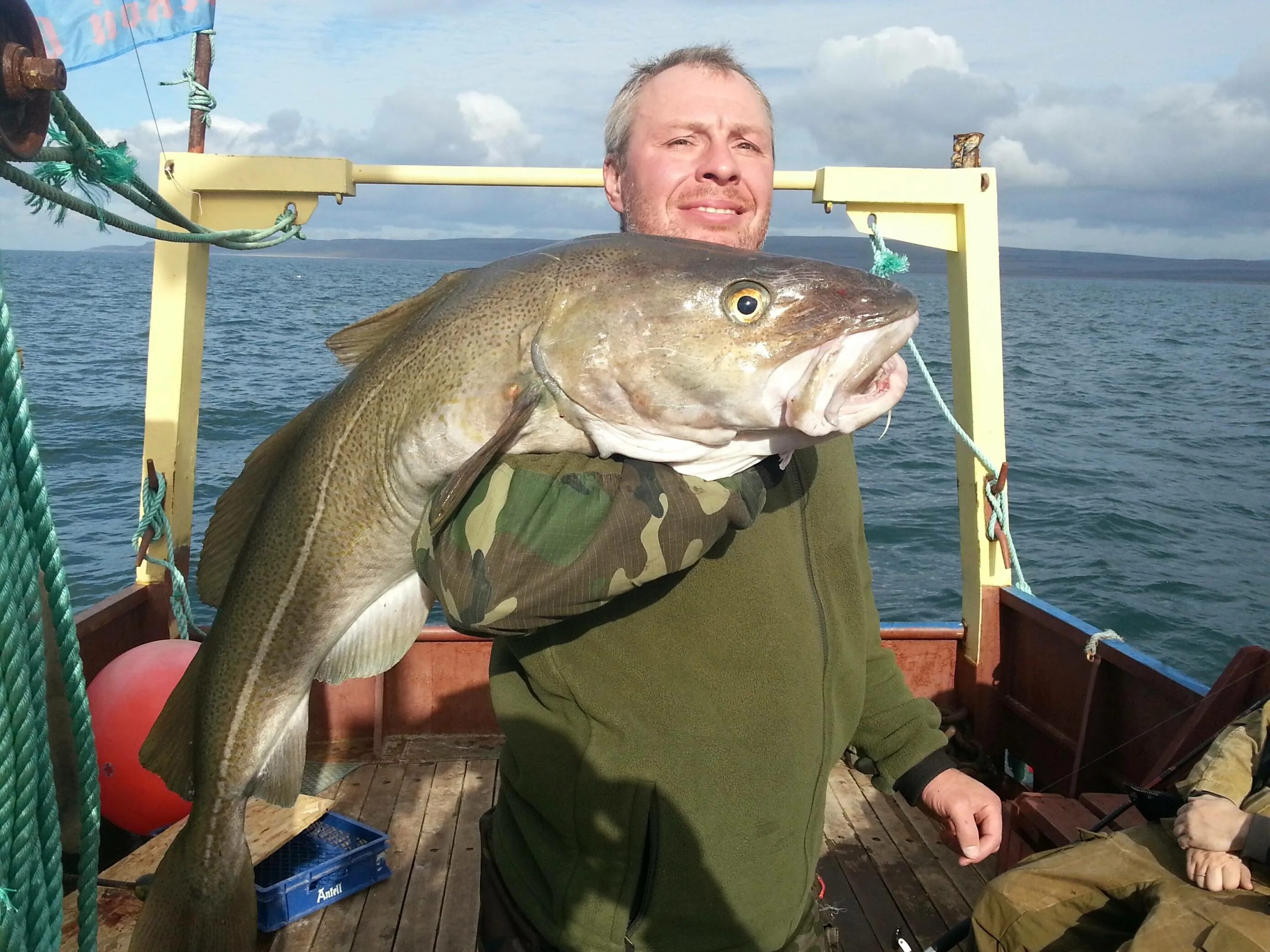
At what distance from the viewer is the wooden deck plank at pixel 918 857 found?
4203mm

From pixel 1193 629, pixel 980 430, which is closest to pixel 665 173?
pixel 980 430

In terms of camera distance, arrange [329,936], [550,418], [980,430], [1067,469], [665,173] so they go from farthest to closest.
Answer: [1067,469] → [980,430] → [329,936] → [665,173] → [550,418]

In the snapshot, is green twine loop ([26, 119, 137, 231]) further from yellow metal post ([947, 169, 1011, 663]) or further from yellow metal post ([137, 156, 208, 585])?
yellow metal post ([947, 169, 1011, 663])

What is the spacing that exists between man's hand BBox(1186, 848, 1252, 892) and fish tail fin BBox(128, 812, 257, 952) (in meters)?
2.69

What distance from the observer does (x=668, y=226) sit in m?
2.32

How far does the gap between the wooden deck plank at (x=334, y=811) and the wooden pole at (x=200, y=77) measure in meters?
3.30

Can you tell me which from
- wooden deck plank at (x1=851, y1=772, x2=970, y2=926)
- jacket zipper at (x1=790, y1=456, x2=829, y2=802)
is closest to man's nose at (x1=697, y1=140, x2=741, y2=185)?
jacket zipper at (x1=790, y1=456, x2=829, y2=802)

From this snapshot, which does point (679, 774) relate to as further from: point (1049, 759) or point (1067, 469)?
point (1067, 469)

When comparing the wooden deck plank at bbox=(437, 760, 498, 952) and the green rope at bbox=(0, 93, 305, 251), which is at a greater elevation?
the green rope at bbox=(0, 93, 305, 251)

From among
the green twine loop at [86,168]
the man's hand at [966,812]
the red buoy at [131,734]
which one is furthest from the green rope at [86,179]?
the man's hand at [966,812]

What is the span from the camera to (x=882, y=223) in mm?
5035

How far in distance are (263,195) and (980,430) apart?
151 inches

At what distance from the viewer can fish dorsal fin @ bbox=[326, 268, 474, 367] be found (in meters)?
2.03

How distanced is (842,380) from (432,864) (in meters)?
3.68
